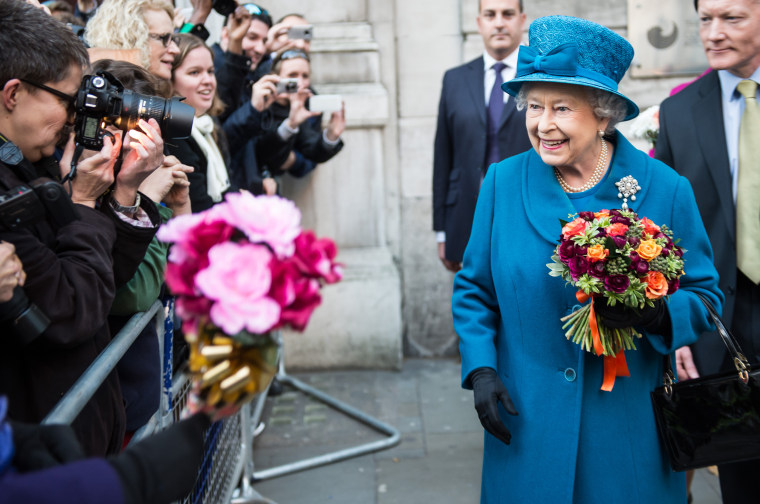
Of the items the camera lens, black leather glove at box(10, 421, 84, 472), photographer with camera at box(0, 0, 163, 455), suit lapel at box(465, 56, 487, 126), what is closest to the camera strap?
photographer with camera at box(0, 0, 163, 455)

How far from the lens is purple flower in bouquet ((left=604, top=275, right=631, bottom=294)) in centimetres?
219

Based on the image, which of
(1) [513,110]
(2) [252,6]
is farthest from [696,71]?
(2) [252,6]

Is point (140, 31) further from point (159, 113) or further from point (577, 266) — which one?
point (577, 266)

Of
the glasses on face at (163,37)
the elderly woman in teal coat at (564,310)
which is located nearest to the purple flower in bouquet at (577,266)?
the elderly woman in teal coat at (564,310)

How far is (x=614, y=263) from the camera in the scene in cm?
220

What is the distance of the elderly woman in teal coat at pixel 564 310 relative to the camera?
2.46 m

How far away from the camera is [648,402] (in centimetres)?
252

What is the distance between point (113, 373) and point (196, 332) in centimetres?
104

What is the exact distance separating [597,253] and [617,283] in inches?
4.0

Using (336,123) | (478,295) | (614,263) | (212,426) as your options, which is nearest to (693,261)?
(614,263)

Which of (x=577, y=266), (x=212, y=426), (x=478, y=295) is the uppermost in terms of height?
(x=577, y=266)

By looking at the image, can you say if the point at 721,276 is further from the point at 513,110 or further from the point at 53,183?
the point at 53,183

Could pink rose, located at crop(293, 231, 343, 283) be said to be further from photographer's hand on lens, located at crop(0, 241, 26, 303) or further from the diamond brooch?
the diamond brooch

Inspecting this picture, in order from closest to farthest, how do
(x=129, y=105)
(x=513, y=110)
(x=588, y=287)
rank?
1. (x=588, y=287)
2. (x=129, y=105)
3. (x=513, y=110)
